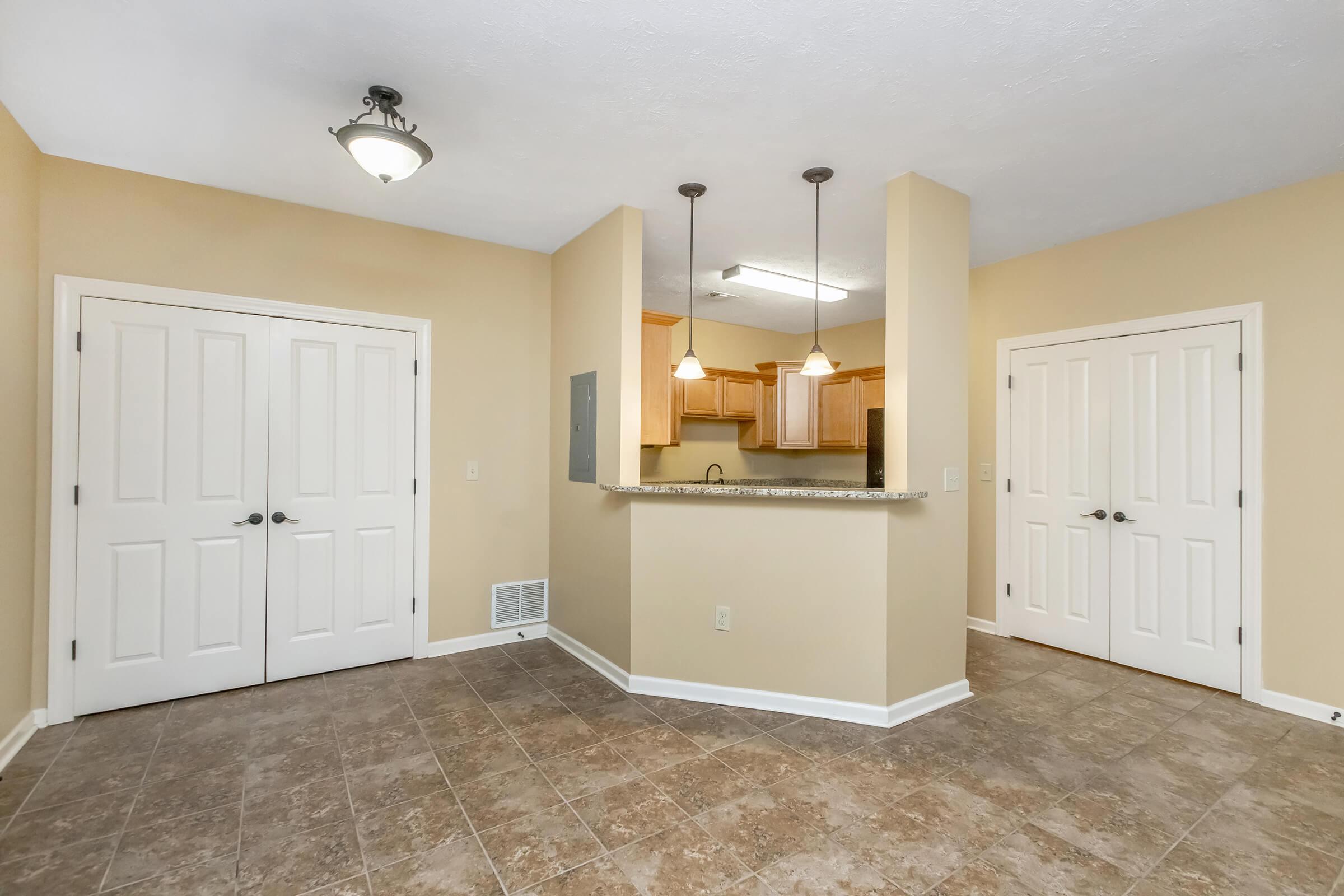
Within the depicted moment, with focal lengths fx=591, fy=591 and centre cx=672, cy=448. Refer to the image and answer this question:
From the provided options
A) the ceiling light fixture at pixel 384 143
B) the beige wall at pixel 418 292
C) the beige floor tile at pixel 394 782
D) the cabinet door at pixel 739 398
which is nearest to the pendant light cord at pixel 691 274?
the cabinet door at pixel 739 398

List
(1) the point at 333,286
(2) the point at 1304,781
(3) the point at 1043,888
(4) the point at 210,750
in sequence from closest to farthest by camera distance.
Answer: (3) the point at 1043,888 → (2) the point at 1304,781 → (4) the point at 210,750 → (1) the point at 333,286

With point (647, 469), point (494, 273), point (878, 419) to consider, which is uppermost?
point (494, 273)

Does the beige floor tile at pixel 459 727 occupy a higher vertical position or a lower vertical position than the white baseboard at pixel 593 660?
lower

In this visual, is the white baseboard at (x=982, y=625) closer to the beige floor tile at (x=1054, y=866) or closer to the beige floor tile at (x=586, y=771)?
the beige floor tile at (x=1054, y=866)

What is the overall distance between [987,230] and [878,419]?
1.68 meters

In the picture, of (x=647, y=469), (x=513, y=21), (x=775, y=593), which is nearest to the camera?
(x=513, y=21)

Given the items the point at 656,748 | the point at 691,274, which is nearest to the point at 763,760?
the point at 656,748

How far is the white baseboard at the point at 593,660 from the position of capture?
11.1ft

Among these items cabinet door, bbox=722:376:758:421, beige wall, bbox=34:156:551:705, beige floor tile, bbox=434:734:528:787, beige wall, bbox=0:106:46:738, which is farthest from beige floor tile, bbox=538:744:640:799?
cabinet door, bbox=722:376:758:421

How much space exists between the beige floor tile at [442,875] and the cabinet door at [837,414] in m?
5.04

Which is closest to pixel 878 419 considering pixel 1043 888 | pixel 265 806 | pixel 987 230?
pixel 987 230

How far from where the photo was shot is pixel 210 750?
8.61ft

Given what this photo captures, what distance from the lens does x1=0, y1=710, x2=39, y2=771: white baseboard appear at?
2.50 meters

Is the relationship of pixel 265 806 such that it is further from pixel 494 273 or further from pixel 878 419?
pixel 878 419
